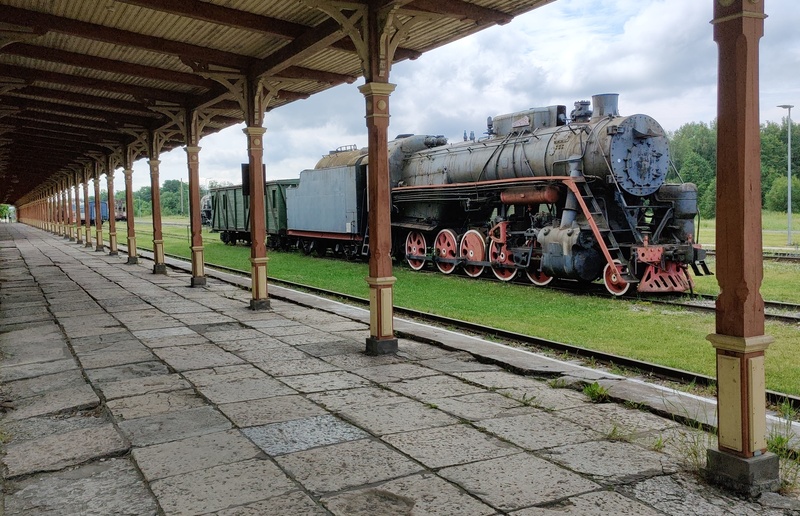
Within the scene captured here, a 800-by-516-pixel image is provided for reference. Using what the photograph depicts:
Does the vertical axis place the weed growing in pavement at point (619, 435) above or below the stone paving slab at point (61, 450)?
below

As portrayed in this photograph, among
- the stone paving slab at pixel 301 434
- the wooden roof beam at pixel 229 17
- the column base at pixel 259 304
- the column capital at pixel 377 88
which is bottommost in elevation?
the stone paving slab at pixel 301 434

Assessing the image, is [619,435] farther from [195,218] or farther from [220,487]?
[195,218]

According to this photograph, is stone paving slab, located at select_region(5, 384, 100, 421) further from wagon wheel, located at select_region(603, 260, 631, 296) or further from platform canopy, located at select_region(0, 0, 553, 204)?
wagon wheel, located at select_region(603, 260, 631, 296)

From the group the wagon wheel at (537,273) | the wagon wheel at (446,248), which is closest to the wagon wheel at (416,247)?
Result: the wagon wheel at (446,248)

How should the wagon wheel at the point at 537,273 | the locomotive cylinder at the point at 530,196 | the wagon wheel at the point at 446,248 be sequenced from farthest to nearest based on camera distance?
the wagon wheel at the point at 446,248 < the wagon wheel at the point at 537,273 < the locomotive cylinder at the point at 530,196

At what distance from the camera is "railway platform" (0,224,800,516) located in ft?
10.2

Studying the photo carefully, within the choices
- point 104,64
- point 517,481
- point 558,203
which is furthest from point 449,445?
point 558,203

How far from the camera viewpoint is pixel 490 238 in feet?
42.2

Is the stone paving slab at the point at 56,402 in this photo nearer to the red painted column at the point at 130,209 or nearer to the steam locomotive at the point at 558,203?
the steam locomotive at the point at 558,203

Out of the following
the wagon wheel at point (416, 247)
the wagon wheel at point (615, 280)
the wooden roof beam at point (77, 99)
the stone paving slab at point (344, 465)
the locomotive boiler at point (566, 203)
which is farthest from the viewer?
the wagon wheel at point (416, 247)

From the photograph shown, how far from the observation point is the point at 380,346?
6.38m

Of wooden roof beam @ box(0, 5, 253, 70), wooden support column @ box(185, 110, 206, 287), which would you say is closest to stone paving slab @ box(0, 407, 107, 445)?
wooden roof beam @ box(0, 5, 253, 70)

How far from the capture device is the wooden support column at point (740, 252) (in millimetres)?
3135

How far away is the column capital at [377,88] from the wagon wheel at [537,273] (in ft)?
19.6
